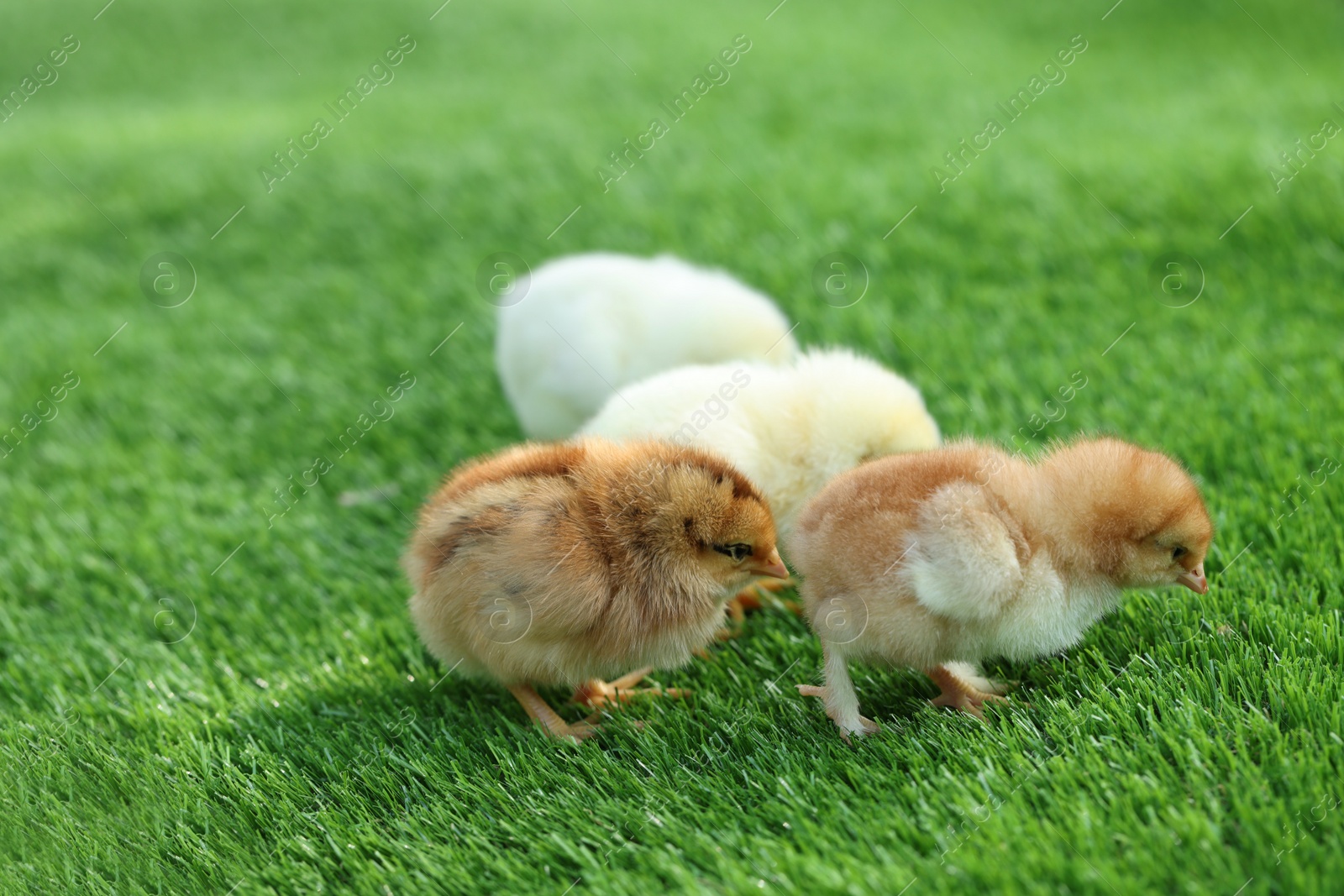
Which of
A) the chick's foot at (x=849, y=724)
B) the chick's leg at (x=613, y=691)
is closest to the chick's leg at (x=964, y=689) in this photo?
the chick's foot at (x=849, y=724)

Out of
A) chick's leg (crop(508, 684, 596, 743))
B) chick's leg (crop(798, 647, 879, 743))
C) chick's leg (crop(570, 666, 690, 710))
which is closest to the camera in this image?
chick's leg (crop(798, 647, 879, 743))

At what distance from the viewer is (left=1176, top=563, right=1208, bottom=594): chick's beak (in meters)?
2.82

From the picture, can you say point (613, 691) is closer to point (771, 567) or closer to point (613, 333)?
point (771, 567)

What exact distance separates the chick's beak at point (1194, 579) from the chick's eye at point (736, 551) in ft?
3.95

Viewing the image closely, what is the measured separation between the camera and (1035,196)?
19.9 feet

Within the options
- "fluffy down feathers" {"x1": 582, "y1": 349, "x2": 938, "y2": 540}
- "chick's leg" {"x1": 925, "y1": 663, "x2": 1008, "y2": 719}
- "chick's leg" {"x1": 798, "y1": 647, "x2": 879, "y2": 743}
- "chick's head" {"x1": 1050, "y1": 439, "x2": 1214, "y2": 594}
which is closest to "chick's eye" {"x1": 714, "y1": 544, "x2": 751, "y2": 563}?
"chick's leg" {"x1": 798, "y1": 647, "x2": 879, "y2": 743}

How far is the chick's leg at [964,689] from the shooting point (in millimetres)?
2858

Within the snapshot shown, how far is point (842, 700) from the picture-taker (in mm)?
2818

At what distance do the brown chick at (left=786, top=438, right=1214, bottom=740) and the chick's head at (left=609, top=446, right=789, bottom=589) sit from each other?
0.19m

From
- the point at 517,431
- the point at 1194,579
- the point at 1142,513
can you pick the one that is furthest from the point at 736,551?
the point at 517,431

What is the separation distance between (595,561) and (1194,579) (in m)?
1.68

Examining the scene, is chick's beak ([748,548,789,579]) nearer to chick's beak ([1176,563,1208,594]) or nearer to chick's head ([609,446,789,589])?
chick's head ([609,446,789,589])

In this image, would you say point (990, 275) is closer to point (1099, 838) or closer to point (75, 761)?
point (1099, 838)

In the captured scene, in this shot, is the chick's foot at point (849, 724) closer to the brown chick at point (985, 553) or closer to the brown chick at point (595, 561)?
the brown chick at point (985, 553)
